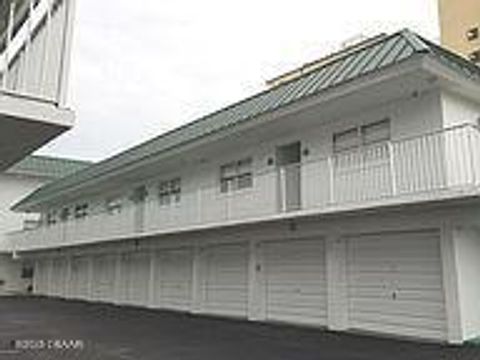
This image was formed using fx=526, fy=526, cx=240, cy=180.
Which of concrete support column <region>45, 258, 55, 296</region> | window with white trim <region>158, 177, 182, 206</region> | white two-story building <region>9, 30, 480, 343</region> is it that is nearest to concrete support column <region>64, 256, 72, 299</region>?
concrete support column <region>45, 258, 55, 296</region>

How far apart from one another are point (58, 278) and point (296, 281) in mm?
24301

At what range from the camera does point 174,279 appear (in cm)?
2275

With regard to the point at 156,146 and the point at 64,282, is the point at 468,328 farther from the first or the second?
the point at 64,282

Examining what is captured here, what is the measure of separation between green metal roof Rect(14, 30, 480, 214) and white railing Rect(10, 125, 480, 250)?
6.42 feet

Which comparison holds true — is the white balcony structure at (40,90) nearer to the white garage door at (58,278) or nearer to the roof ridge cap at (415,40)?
the roof ridge cap at (415,40)

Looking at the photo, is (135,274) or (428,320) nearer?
(428,320)

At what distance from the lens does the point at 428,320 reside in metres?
13.0

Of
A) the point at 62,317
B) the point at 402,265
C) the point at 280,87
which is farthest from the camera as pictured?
the point at 62,317

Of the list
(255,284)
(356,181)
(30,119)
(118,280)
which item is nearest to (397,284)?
(356,181)

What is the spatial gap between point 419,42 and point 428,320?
23.5 feet

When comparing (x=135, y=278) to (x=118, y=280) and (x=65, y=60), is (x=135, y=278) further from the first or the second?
(x=65, y=60)

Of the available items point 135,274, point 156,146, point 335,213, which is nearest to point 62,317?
point 135,274

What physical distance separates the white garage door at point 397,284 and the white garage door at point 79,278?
2038 cm

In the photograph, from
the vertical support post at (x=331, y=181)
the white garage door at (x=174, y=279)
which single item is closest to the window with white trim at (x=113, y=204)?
the white garage door at (x=174, y=279)
